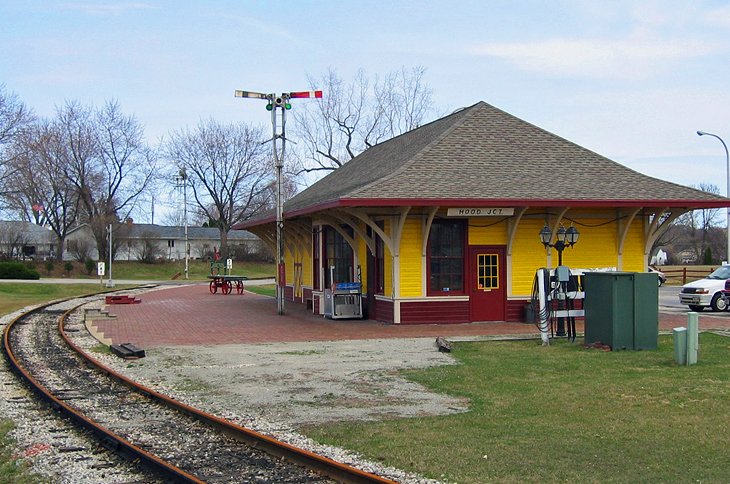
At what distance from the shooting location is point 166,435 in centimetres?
853

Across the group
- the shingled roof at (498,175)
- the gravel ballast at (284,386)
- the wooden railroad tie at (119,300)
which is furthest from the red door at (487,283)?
the wooden railroad tie at (119,300)

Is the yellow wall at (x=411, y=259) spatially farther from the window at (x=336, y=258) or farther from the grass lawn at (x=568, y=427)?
the grass lawn at (x=568, y=427)

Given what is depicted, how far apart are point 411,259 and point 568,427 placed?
12.0m

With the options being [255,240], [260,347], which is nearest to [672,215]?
[260,347]

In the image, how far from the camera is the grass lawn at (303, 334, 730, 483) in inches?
271

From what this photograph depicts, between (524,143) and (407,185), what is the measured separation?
549 centimetres

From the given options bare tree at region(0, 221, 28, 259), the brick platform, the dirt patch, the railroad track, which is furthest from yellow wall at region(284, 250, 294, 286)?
bare tree at region(0, 221, 28, 259)

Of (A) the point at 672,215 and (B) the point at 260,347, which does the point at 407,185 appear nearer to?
(B) the point at 260,347

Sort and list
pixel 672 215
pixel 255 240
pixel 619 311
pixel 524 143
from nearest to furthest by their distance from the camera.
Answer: pixel 619 311 < pixel 672 215 < pixel 524 143 < pixel 255 240

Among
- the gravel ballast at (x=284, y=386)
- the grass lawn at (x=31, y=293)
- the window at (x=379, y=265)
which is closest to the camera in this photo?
the gravel ballast at (x=284, y=386)

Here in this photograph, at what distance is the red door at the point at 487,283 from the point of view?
2084cm

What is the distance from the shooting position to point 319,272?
26.5 metres

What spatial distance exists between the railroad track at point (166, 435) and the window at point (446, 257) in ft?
30.3

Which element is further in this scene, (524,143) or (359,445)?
(524,143)
